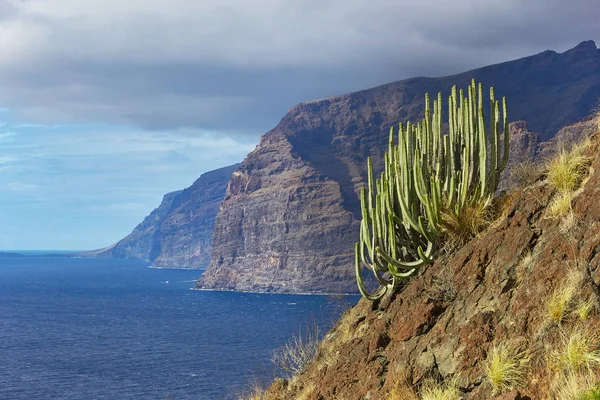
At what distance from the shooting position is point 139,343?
9244 cm

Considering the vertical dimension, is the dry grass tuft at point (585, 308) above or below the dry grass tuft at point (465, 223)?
below

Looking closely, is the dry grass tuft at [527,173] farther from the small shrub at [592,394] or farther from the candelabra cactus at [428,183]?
the small shrub at [592,394]

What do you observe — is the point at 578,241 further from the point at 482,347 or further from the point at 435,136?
the point at 435,136

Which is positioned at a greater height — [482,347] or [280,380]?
[482,347]

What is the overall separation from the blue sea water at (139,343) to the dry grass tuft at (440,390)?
13.4 meters

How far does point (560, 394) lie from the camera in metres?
6.76

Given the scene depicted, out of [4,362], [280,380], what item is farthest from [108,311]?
[280,380]

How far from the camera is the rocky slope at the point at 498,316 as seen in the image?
24.6 ft

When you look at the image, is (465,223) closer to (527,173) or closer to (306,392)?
(527,173)

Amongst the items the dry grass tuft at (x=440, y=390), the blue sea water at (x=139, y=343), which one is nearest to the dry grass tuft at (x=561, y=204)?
the dry grass tuft at (x=440, y=390)

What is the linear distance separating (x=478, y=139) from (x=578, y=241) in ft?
11.4

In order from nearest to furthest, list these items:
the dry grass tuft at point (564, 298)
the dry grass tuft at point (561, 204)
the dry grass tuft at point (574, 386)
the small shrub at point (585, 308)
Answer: the dry grass tuft at point (574, 386)
the small shrub at point (585, 308)
the dry grass tuft at point (564, 298)
the dry grass tuft at point (561, 204)

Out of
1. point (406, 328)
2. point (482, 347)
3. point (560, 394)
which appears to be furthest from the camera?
point (406, 328)

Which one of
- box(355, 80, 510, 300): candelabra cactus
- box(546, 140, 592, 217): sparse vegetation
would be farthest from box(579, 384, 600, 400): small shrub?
box(355, 80, 510, 300): candelabra cactus
